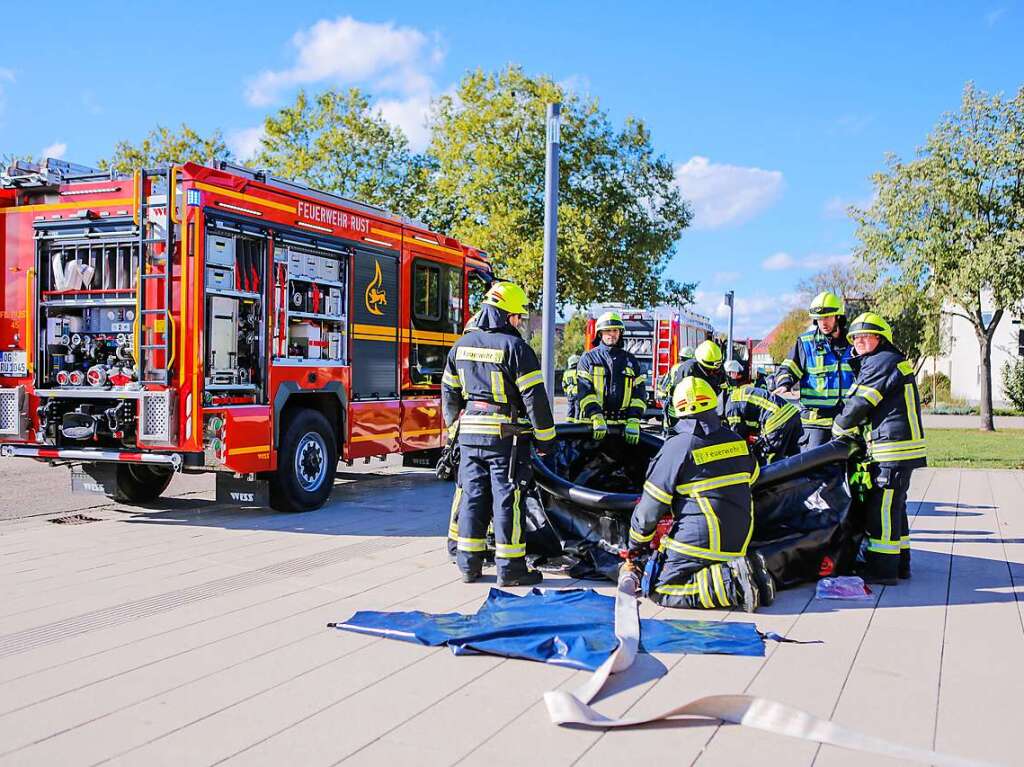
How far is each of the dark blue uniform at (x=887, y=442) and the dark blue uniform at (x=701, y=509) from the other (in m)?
1.20

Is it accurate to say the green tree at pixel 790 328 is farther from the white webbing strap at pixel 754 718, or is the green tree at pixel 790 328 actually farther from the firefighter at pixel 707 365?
the white webbing strap at pixel 754 718

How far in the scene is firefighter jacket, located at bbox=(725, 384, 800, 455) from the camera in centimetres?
823

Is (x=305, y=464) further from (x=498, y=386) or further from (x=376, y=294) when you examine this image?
(x=498, y=386)

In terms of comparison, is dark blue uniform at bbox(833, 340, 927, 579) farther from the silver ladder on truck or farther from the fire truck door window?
the fire truck door window

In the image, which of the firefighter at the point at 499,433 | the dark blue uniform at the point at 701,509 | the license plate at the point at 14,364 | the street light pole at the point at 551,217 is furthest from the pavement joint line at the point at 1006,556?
the license plate at the point at 14,364

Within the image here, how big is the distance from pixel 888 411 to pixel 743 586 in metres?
1.78

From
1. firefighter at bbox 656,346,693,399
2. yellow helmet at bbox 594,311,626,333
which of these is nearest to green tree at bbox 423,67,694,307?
firefighter at bbox 656,346,693,399

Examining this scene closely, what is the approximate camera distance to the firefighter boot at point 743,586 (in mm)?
5441

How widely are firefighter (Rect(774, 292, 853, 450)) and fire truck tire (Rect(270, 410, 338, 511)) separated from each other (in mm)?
4476

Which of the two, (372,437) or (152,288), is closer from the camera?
(152,288)

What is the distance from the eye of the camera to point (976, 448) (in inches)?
698

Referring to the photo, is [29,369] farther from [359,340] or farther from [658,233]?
[658,233]

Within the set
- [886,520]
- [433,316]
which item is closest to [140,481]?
[433,316]

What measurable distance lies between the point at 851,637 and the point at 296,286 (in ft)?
19.7
